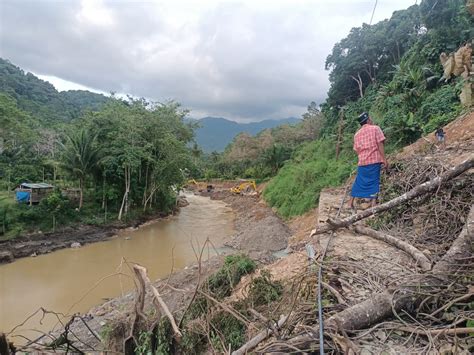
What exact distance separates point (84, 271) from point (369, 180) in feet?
29.6

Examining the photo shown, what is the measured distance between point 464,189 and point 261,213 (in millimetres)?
13229

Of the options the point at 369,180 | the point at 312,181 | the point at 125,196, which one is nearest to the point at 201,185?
the point at 125,196

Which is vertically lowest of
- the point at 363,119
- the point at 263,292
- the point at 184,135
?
the point at 263,292

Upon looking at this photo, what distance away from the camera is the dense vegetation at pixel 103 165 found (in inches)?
526

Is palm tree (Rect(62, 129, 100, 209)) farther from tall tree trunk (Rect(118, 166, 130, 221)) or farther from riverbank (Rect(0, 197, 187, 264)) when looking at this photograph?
riverbank (Rect(0, 197, 187, 264))

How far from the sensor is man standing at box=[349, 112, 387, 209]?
427cm

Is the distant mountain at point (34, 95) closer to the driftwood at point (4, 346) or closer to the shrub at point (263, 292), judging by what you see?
the shrub at point (263, 292)

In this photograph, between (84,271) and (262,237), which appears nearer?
(84,271)

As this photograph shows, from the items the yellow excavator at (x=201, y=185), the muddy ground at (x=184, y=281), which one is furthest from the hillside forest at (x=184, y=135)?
the yellow excavator at (x=201, y=185)

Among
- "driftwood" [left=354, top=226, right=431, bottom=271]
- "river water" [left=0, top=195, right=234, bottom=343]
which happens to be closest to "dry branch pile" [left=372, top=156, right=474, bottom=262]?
"driftwood" [left=354, top=226, right=431, bottom=271]

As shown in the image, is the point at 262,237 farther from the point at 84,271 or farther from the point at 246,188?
the point at 246,188

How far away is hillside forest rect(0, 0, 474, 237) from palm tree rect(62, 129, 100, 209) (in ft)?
0.15

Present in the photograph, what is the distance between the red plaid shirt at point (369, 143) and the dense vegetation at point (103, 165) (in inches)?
483

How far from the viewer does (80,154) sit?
13.8 meters
